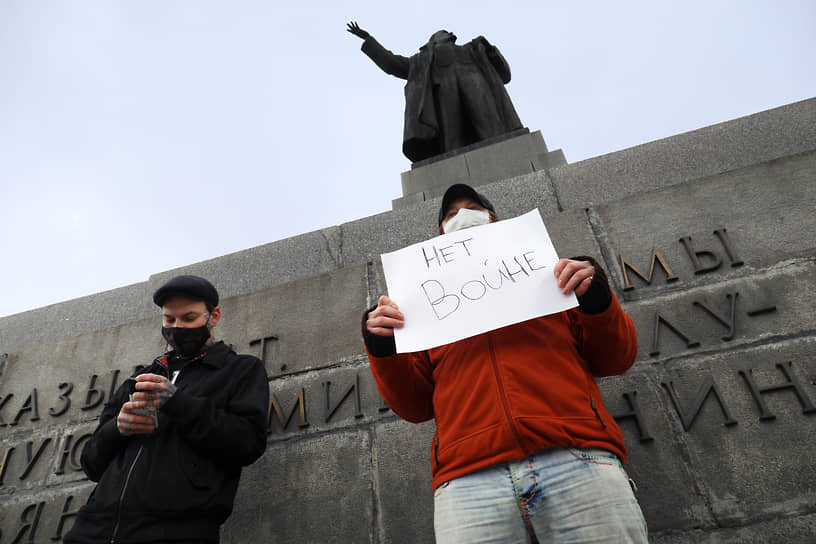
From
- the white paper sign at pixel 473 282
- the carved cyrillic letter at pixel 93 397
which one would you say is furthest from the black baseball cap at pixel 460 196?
the carved cyrillic letter at pixel 93 397

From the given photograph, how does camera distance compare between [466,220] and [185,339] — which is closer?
[466,220]

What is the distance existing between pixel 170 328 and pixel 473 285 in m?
1.64

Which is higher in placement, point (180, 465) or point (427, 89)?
point (427, 89)

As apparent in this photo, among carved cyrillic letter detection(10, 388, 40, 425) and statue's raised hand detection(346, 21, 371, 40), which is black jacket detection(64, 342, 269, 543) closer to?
carved cyrillic letter detection(10, 388, 40, 425)

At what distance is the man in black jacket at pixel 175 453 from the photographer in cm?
207

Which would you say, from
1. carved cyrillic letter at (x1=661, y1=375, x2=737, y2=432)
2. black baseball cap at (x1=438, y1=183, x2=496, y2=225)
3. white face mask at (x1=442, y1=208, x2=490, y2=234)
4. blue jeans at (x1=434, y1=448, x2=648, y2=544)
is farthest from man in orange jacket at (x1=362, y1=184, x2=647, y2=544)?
carved cyrillic letter at (x1=661, y1=375, x2=737, y2=432)

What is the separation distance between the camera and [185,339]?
266 cm

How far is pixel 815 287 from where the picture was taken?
2764mm

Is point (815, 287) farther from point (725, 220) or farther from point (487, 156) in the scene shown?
point (487, 156)

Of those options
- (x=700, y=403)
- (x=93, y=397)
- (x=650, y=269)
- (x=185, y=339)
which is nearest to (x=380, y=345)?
(x=185, y=339)

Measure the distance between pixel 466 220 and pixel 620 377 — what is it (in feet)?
4.28

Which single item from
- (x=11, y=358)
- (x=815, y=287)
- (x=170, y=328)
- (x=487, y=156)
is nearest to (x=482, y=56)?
(x=487, y=156)

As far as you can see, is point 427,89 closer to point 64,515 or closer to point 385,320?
point 385,320

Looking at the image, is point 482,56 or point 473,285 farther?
point 482,56
